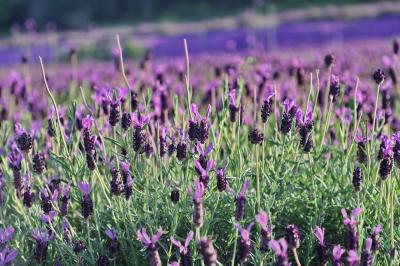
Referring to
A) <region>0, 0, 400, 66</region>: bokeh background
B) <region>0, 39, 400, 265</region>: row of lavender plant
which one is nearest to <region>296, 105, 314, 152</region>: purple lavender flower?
<region>0, 39, 400, 265</region>: row of lavender plant

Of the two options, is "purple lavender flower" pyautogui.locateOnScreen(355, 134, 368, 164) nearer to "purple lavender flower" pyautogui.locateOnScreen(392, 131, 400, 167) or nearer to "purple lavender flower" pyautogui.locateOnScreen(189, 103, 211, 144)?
"purple lavender flower" pyautogui.locateOnScreen(392, 131, 400, 167)

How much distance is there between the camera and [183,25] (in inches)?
910

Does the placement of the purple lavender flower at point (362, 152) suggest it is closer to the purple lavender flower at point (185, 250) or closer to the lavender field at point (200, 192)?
the lavender field at point (200, 192)

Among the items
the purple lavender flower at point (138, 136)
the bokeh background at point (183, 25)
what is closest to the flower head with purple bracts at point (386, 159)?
the purple lavender flower at point (138, 136)

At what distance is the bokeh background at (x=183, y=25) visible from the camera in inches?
522

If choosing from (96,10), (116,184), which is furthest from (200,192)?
(96,10)

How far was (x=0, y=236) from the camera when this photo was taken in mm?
2172

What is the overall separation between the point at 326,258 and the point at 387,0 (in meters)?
24.7

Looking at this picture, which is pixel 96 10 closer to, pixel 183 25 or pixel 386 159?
pixel 183 25

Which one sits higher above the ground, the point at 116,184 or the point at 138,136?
the point at 138,136

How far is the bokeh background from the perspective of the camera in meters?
13.2

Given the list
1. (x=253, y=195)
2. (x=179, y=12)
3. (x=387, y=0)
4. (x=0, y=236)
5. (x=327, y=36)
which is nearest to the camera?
(x=0, y=236)

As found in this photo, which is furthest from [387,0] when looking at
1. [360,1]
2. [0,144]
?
[0,144]

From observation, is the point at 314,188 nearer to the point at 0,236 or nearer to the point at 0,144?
the point at 0,236
